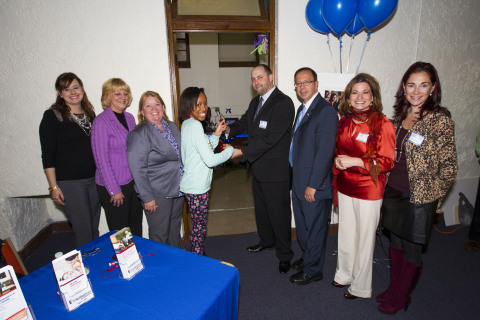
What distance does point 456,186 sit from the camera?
3.35 meters

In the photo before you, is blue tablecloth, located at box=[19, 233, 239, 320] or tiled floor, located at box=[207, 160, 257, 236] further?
tiled floor, located at box=[207, 160, 257, 236]

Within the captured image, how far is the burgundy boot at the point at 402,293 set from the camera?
6.05 ft

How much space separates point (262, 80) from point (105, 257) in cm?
173

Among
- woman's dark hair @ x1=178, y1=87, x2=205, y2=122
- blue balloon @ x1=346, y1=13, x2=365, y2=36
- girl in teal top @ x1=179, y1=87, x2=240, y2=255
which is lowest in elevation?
girl in teal top @ x1=179, y1=87, x2=240, y2=255

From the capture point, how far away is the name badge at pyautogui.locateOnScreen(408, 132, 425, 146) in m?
1.65

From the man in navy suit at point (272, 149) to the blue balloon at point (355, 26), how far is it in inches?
38.6

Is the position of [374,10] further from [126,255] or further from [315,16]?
[126,255]

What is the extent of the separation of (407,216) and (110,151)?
2.24 m

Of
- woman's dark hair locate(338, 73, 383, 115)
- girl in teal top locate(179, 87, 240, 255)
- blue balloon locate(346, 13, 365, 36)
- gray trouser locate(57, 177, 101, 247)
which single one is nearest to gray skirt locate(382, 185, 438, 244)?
woman's dark hair locate(338, 73, 383, 115)

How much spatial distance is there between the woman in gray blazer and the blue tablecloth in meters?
0.67

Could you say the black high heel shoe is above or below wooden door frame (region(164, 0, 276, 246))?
below

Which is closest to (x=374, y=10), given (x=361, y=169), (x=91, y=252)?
(x=361, y=169)

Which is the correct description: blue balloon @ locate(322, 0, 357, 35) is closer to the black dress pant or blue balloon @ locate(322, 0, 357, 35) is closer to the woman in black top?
the black dress pant

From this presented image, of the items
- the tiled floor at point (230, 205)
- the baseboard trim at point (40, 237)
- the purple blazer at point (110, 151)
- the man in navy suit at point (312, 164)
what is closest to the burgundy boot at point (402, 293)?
the man in navy suit at point (312, 164)
